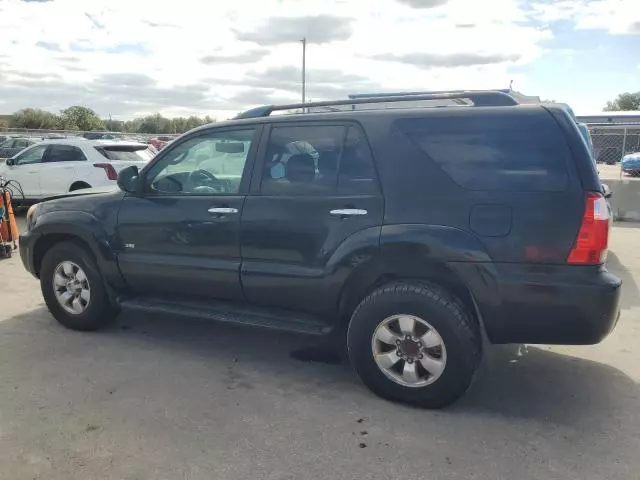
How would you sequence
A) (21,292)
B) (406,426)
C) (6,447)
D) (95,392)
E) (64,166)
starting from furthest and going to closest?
1. (64,166)
2. (21,292)
3. (95,392)
4. (406,426)
5. (6,447)

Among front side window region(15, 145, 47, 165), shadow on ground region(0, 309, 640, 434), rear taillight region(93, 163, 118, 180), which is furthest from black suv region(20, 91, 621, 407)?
front side window region(15, 145, 47, 165)

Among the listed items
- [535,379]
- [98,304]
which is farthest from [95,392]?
[535,379]

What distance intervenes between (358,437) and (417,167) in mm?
1670

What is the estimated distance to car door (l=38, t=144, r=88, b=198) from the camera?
37.3ft

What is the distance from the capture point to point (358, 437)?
3291mm

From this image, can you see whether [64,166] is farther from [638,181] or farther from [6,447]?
[638,181]

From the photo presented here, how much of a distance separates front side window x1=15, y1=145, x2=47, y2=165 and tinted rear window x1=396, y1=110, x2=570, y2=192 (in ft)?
34.5

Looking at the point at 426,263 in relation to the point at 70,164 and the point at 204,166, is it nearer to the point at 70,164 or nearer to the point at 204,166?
the point at 204,166

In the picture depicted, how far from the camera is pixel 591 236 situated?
10.6 feet

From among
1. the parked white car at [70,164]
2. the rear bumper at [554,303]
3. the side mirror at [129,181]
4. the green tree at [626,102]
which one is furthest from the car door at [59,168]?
the green tree at [626,102]

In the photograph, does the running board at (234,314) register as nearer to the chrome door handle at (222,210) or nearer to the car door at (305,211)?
the car door at (305,211)

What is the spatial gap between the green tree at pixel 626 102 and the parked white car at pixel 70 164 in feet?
262

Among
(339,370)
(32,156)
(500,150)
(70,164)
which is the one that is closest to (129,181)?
(339,370)

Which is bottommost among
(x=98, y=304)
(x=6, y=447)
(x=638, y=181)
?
(x=6, y=447)
